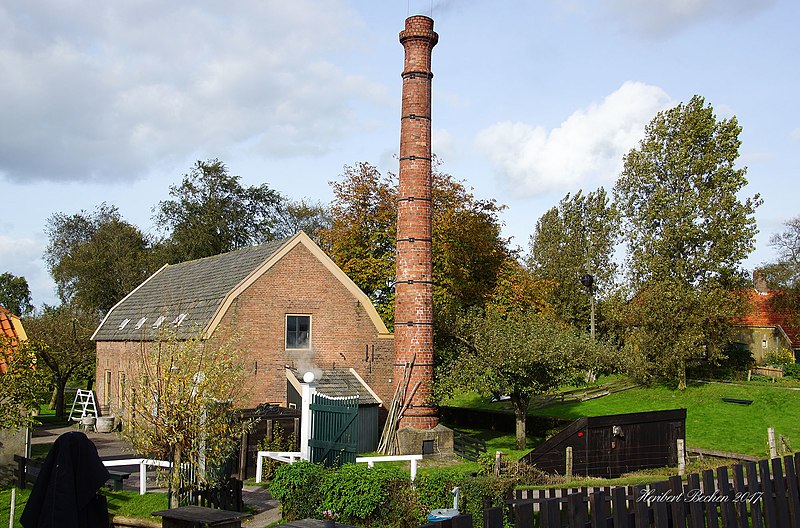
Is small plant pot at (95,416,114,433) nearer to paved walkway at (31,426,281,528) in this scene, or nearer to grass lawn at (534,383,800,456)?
paved walkway at (31,426,281,528)

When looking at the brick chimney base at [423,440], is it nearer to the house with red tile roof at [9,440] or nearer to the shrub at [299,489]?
the shrub at [299,489]

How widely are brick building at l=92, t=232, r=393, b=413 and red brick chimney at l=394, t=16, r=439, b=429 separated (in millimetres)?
2965

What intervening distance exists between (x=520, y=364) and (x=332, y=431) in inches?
289

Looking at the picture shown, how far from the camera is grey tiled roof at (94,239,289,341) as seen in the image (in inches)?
999

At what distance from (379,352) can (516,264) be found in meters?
16.2

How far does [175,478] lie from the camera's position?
41.0ft

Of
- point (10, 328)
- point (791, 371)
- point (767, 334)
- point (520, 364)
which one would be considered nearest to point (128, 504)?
point (10, 328)

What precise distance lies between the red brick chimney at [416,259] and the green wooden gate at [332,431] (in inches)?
115

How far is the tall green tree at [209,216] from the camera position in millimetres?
52125

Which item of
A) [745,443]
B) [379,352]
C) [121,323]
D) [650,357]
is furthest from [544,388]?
[121,323]

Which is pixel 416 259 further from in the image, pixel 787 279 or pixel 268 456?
pixel 787 279

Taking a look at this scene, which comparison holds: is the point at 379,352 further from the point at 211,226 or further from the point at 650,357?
the point at 211,226

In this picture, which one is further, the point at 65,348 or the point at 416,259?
the point at 65,348

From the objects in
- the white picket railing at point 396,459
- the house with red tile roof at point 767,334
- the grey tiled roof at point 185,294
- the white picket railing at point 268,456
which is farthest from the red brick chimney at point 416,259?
the house with red tile roof at point 767,334
